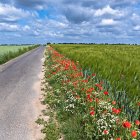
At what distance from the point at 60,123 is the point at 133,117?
8.78ft

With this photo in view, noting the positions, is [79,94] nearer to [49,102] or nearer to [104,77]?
[104,77]

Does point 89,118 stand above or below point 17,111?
above

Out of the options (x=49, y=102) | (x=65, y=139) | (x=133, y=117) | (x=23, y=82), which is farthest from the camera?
(x=23, y=82)

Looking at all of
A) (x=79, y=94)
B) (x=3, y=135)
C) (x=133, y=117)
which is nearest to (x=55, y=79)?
(x=79, y=94)

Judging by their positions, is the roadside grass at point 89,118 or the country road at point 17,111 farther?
the country road at point 17,111

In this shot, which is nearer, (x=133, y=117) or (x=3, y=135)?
(x=133, y=117)

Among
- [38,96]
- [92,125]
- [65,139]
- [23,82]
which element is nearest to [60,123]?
[65,139]

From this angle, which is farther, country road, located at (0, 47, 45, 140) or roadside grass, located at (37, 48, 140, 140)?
country road, located at (0, 47, 45, 140)

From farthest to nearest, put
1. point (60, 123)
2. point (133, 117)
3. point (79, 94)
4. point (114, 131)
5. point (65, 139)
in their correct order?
1. point (79, 94)
2. point (60, 123)
3. point (65, 139)
4. point (133, 117)
5. point (114, 131)

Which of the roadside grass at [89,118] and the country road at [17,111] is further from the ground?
the roadside grass at [89,118]

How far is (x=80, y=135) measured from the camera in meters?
7.79

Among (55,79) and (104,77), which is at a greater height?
(104,77)

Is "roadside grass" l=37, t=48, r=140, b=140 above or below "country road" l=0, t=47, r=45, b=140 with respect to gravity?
above

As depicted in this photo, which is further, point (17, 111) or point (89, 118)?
point (17, 111)
